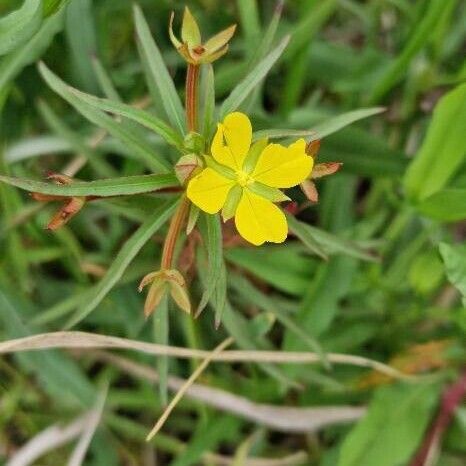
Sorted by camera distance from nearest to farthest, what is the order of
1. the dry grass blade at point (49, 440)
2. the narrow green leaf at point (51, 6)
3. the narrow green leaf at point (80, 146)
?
the narrow green leaf at point (51, 6), the narrow green leaf at point (80, 146), the dry grass blade at point (49, 440)

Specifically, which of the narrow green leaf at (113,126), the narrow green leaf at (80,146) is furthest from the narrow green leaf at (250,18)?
the narrow green leaf at (113,126)

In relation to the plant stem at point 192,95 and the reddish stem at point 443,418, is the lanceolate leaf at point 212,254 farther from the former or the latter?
the reddish stem at point 443,418

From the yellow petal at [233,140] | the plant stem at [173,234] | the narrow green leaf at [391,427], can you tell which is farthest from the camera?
the narrow green leaf at [391,427]

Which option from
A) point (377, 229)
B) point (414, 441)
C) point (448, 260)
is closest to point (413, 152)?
point (377, 229)

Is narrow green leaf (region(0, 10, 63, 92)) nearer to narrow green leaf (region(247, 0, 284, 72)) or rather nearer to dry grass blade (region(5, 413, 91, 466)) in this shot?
narrow green leaf (region(247, 0, 284, 72))

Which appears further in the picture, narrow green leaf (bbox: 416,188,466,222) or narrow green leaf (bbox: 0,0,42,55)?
narrow green leaf (bbox: 416,188,466,222)

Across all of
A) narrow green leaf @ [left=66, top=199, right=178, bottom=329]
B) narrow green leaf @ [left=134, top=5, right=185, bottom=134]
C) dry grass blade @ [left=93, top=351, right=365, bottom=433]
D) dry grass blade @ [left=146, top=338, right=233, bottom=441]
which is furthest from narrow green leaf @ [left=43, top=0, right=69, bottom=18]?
dry grass blade @ [left=93, top=351, right=365, bottom=433]

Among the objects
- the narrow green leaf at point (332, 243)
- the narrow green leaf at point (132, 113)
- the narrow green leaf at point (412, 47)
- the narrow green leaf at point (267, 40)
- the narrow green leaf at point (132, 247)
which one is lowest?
the narrow green leaf at point (132, 247)

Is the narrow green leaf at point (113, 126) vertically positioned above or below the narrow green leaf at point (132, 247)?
above
